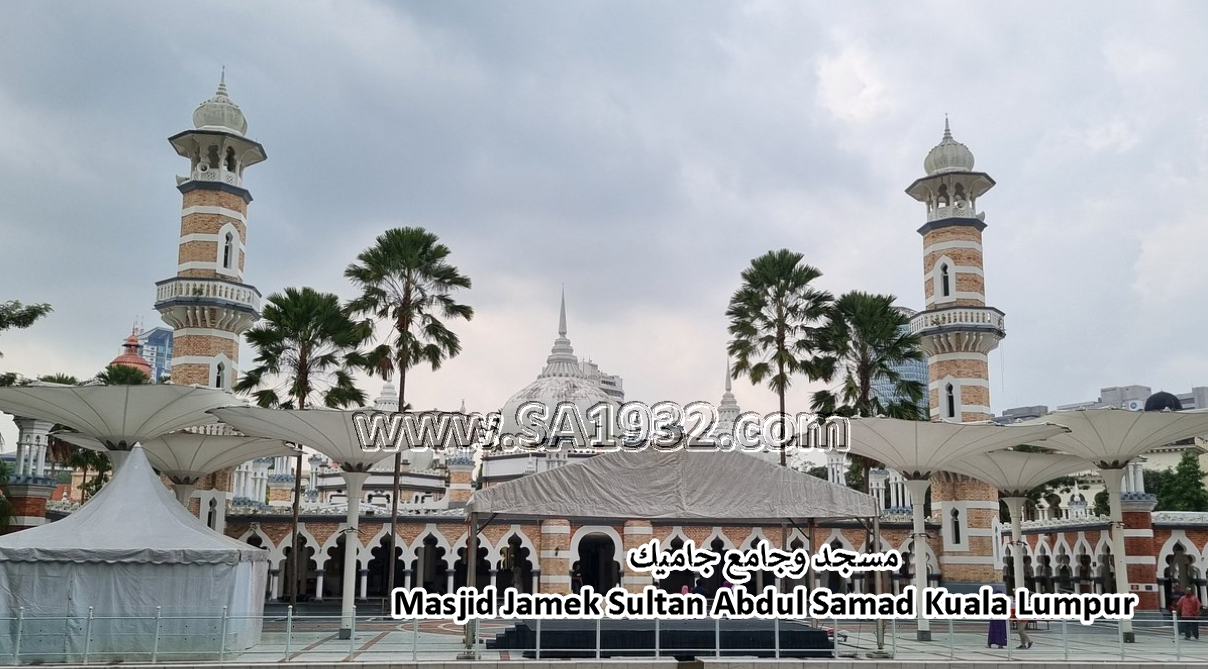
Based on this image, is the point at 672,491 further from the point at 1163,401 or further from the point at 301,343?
the point at 1163,401

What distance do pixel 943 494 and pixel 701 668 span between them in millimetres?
21260

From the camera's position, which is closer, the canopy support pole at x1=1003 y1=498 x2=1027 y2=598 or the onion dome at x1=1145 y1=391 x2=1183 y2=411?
the canopy support pole at x1=1003 y1=498 x2=1027 y2=598

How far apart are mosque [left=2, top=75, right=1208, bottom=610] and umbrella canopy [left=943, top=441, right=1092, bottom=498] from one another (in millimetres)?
6691

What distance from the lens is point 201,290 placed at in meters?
33.6

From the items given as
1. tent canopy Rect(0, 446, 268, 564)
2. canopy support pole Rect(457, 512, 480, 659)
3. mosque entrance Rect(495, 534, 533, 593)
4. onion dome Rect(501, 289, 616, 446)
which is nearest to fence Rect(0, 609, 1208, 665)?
canopy support pole Rect(457, 512, 480, 659)

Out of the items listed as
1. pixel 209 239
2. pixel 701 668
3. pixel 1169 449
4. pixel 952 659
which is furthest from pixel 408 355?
pixel 1169 449

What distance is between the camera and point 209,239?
113 feet

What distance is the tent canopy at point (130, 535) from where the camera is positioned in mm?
18656

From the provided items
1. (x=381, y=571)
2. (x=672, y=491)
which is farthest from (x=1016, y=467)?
(x=381, y=571)

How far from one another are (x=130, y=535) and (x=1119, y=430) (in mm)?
22244

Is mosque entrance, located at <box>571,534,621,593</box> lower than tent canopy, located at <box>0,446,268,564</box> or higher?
lower

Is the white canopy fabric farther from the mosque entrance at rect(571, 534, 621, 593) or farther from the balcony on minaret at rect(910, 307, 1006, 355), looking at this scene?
the mosque entrance at rect(571, 534, 621, 593)

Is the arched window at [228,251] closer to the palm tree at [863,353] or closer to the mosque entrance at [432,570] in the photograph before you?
the mosque entrance at [432,570]

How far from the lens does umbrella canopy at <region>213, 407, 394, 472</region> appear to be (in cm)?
2228
